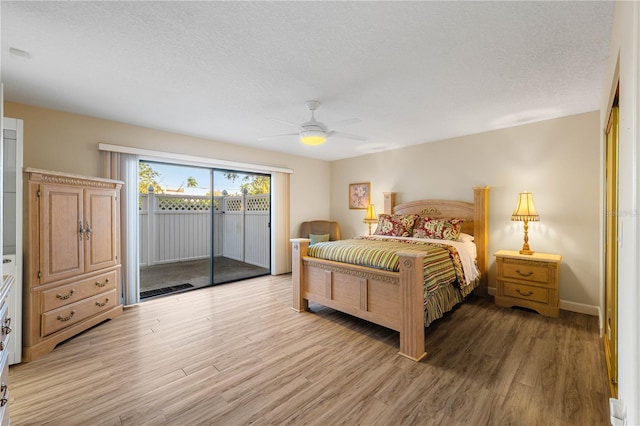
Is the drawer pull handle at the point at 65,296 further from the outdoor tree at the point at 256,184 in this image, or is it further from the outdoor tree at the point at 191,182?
the outdoor tree at the point at 256,184

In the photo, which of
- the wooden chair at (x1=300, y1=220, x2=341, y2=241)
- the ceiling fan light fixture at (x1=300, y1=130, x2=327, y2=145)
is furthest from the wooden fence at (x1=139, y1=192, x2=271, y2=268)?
the ceiling fan light fixture at (x1=300, y1=130, x2=327, y2=145)

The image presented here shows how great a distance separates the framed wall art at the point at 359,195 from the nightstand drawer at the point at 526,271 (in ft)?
8.95

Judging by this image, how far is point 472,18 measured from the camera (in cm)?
168

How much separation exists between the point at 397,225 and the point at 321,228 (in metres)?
1.87

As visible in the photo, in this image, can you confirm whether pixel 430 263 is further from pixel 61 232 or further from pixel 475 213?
pixel 61 232

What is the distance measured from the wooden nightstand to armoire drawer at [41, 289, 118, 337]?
4.75m

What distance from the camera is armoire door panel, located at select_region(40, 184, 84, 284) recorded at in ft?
8.22

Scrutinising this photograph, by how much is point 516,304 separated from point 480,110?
2414mm

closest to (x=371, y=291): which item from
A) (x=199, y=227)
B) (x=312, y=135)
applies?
(x=312, y=135)

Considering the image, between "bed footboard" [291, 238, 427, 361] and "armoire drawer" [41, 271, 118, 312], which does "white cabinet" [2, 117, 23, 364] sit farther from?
"bed footboard" [291, 238, 427, 361]

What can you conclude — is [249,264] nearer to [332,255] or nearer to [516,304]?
[332,255]

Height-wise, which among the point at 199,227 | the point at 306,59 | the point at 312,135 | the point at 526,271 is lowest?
the point at 526,271

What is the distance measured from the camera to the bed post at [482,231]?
12.9 feet

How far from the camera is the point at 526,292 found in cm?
330
